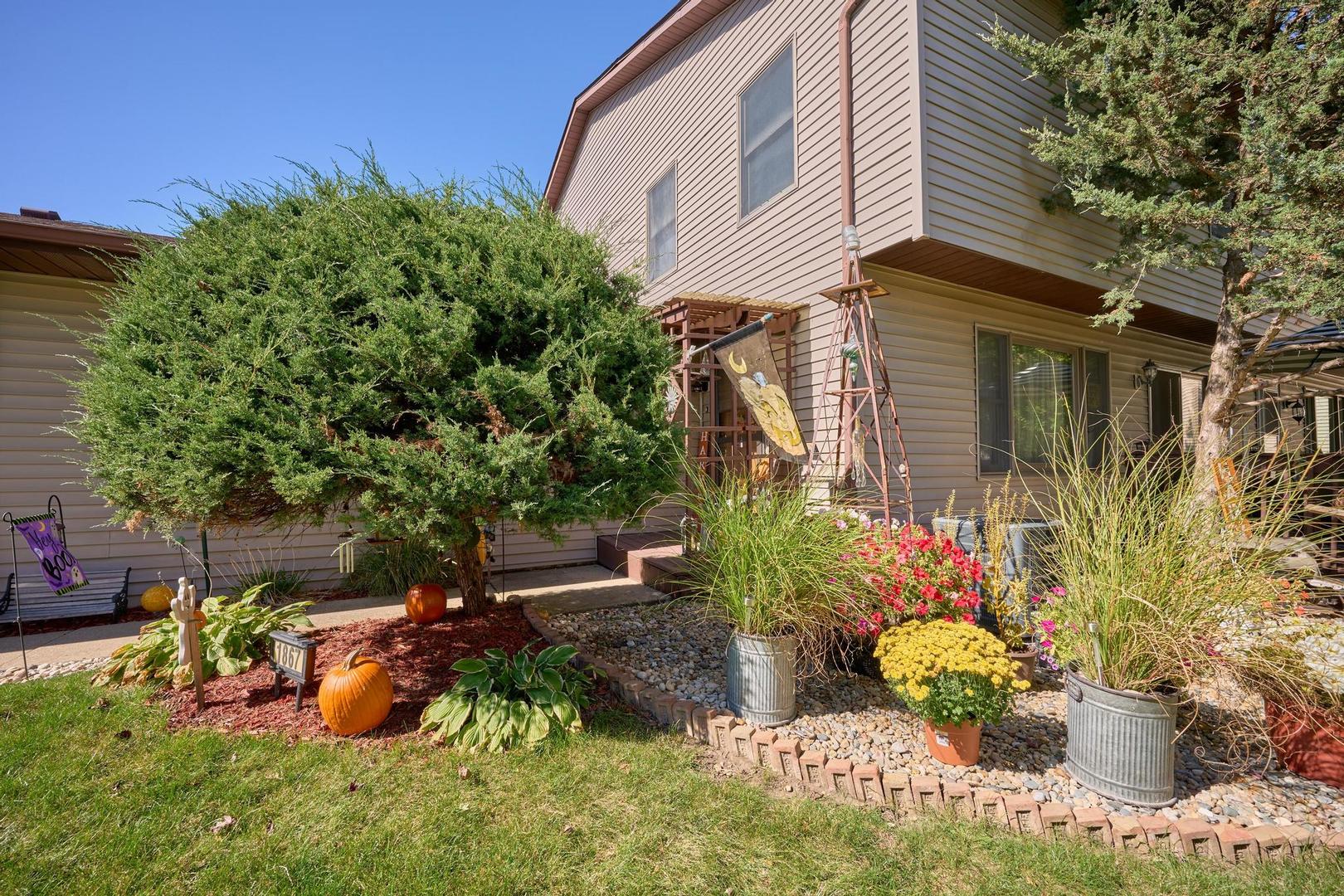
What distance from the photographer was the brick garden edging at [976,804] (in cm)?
223

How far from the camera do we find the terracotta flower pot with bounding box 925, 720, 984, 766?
8.98ft

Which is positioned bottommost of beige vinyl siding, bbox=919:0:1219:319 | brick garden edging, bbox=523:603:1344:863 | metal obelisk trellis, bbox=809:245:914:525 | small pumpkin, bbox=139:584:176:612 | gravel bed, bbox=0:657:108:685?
brick garden edging, bbox=523:603:1344:863

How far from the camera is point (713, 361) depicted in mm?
7059

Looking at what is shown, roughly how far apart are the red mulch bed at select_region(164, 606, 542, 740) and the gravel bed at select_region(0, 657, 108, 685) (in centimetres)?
125

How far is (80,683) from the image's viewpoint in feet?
12.0

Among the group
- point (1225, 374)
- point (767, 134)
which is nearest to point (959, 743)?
point (1225, 374)

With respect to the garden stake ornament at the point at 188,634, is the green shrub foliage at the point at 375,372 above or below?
above

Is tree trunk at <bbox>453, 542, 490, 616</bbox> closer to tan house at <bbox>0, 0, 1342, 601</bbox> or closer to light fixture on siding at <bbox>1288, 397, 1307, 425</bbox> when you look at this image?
tan house at <bbox>0, 0, 1342, 601</bbox>

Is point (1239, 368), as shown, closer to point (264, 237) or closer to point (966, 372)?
point (966, 372)

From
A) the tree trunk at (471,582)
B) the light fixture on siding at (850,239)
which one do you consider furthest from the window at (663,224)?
the tree trunk at (471,582)

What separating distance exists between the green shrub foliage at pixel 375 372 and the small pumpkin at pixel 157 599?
9.22 ft

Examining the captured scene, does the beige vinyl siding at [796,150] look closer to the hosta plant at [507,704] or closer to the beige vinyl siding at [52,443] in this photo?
the hosta plant at [507,704]

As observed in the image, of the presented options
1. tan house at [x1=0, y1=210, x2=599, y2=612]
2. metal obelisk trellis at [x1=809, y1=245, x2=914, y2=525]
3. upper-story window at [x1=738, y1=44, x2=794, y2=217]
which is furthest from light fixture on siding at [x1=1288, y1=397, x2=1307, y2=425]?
tan house at [x1=0, y1=210, x2=599, y2=612]

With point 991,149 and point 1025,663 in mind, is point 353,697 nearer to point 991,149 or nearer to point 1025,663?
point 1025,663
